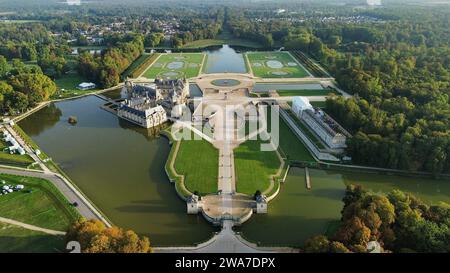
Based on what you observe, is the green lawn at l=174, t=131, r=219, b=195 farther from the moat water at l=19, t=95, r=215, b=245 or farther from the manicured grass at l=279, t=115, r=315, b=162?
the manicured grass at l=279, t=115, r=315, b=162

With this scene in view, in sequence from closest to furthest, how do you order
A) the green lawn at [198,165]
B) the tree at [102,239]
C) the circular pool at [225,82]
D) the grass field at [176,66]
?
the tree at [102,239], the green lawn at [198,165], the circular pool at [225,82], the grass field at [176,66]

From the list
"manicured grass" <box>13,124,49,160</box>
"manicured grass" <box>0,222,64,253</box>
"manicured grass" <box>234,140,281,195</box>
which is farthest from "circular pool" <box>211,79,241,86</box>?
"manicured grass" <box>0,222,64,253</box>

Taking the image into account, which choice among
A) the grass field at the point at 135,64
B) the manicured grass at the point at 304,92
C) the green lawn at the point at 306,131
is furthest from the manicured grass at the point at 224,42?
the green lawn at the point at 306,131

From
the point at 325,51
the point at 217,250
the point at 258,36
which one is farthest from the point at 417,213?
the point at 258,36

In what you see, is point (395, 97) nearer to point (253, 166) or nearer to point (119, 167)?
point (253, 166)

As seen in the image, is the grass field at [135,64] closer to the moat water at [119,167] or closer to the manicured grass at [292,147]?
the moat water at [119,167]

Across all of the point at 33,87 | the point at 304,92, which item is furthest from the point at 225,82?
the point at 33,87
